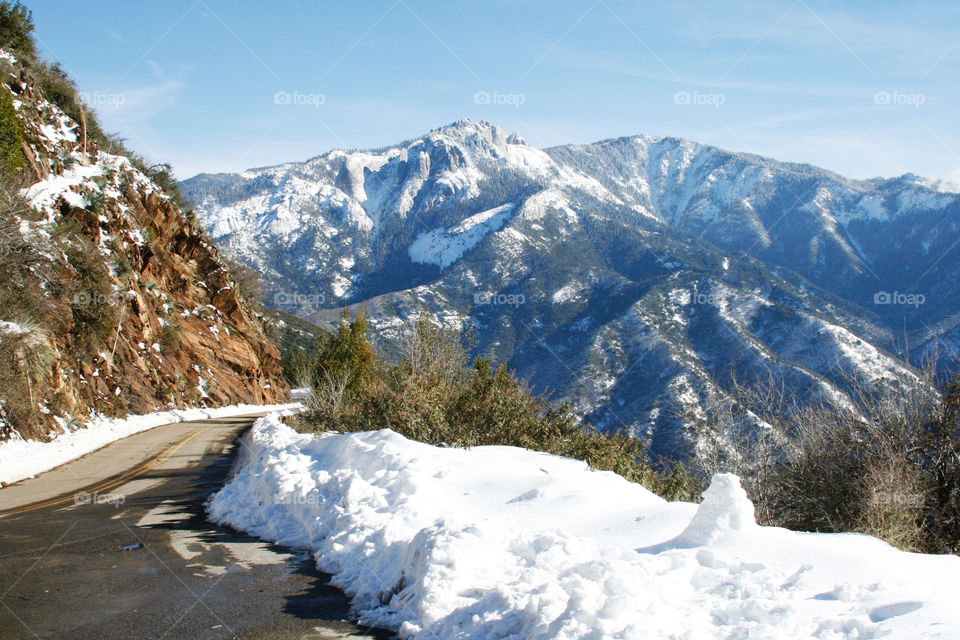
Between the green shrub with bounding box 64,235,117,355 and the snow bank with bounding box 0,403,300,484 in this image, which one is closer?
the snow bank with bounding box 0,403,300,484

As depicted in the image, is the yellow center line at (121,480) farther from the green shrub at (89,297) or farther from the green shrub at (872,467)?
the green shrub at (872,467)

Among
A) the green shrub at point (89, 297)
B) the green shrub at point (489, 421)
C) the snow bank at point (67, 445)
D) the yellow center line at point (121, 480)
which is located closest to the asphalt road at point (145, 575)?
the yellow center line at point (121, 480)

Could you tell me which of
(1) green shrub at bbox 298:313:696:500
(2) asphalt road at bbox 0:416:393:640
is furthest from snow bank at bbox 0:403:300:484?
(1) green shrub at bbox 298:313:696:500

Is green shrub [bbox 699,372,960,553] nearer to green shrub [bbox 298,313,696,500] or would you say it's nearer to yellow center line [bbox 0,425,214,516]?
green shrub [bbox 298,313,696,500]

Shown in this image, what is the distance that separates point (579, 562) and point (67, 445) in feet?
59.1

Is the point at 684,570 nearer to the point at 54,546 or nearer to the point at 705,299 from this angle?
the point at 54,546

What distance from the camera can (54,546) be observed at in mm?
8602

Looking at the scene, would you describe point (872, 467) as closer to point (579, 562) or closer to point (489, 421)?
point (579, 562)

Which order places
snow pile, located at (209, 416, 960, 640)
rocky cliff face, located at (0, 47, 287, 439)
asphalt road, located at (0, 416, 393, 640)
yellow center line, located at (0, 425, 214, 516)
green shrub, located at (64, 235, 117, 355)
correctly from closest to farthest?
snow pile, located at (209, 416, 960, 640), asphalt road, located at (0, 416, 393, 640), yellow center line, located at (0, 425, 214, 516), rocky cliff face, located at (0, 47, 287, 439), green shrub, located at (64, 235, 117, 355)

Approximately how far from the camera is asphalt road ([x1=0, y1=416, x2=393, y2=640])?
5719 mm

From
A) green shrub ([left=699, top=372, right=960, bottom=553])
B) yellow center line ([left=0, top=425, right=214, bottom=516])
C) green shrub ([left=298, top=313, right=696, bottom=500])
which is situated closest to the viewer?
green shrub ([left=699, top=372, right=960, bottom=553])

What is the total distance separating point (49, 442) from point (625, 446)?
15.5 meters

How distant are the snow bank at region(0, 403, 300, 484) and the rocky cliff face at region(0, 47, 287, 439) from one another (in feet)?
1.76

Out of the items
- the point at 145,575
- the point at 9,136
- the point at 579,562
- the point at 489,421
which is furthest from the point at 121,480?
the point at 9,136
